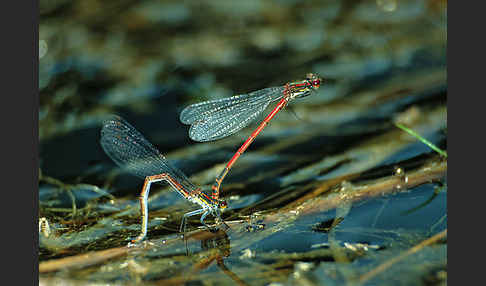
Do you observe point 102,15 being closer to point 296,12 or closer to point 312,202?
point 296,12

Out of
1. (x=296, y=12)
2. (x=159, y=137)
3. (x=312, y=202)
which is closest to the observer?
(x=312, y=202)

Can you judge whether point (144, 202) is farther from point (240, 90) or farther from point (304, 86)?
point (240, 90)

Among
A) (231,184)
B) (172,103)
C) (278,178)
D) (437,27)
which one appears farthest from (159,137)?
(437,27)

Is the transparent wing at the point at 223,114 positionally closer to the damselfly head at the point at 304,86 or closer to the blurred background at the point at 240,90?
the damselfly head at the point at 304,86

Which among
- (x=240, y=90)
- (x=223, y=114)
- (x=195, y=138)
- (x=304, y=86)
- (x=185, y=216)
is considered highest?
(x=240, y=90)

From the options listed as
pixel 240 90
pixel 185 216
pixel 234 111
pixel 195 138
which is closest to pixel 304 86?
pixel 234 111

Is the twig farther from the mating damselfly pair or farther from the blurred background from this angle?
the mating damselfly pair
